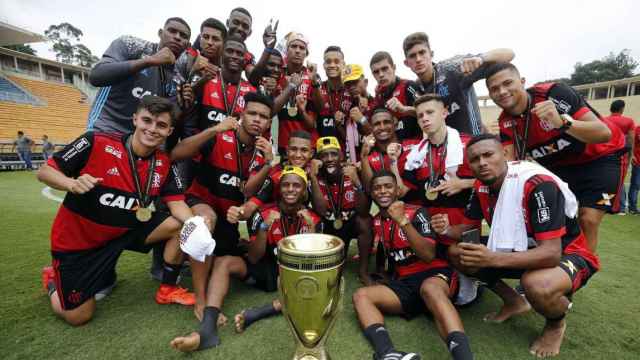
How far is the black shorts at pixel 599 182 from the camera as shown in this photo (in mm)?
3002

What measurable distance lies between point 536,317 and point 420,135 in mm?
2387

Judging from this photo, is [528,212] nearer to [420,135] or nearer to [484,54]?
[484,54]

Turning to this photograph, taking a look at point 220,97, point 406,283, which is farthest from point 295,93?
point 406,283

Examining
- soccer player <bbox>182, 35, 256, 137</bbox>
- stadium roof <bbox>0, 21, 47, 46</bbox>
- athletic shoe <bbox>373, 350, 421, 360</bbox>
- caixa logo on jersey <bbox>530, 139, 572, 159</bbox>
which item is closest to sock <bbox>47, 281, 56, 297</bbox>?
soccer player <bbox>182, 35, 256, 137</bbox>

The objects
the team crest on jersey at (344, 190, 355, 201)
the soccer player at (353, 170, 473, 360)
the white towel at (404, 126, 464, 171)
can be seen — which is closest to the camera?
Result: the soccer player at (353, 170, 473, 360)

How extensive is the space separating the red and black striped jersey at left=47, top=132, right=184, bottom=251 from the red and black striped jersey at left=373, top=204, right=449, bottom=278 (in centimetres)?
221

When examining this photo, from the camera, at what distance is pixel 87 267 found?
289 cm

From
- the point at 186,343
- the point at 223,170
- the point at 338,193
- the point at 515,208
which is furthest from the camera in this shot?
the point at 338,193

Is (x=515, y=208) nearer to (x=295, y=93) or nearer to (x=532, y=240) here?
(x=532, y=240)

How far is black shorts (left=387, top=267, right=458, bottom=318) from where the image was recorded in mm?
2752

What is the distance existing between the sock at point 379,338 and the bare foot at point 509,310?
1077 mm

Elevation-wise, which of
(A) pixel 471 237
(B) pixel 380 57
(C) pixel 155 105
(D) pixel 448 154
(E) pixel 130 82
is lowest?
(A) pixel 471 237

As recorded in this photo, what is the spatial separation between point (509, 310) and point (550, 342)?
50 cm

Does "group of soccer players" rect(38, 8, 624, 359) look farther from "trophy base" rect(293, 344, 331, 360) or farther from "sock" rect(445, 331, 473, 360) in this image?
"trophy base" rect(293, 344, 331, 360)
